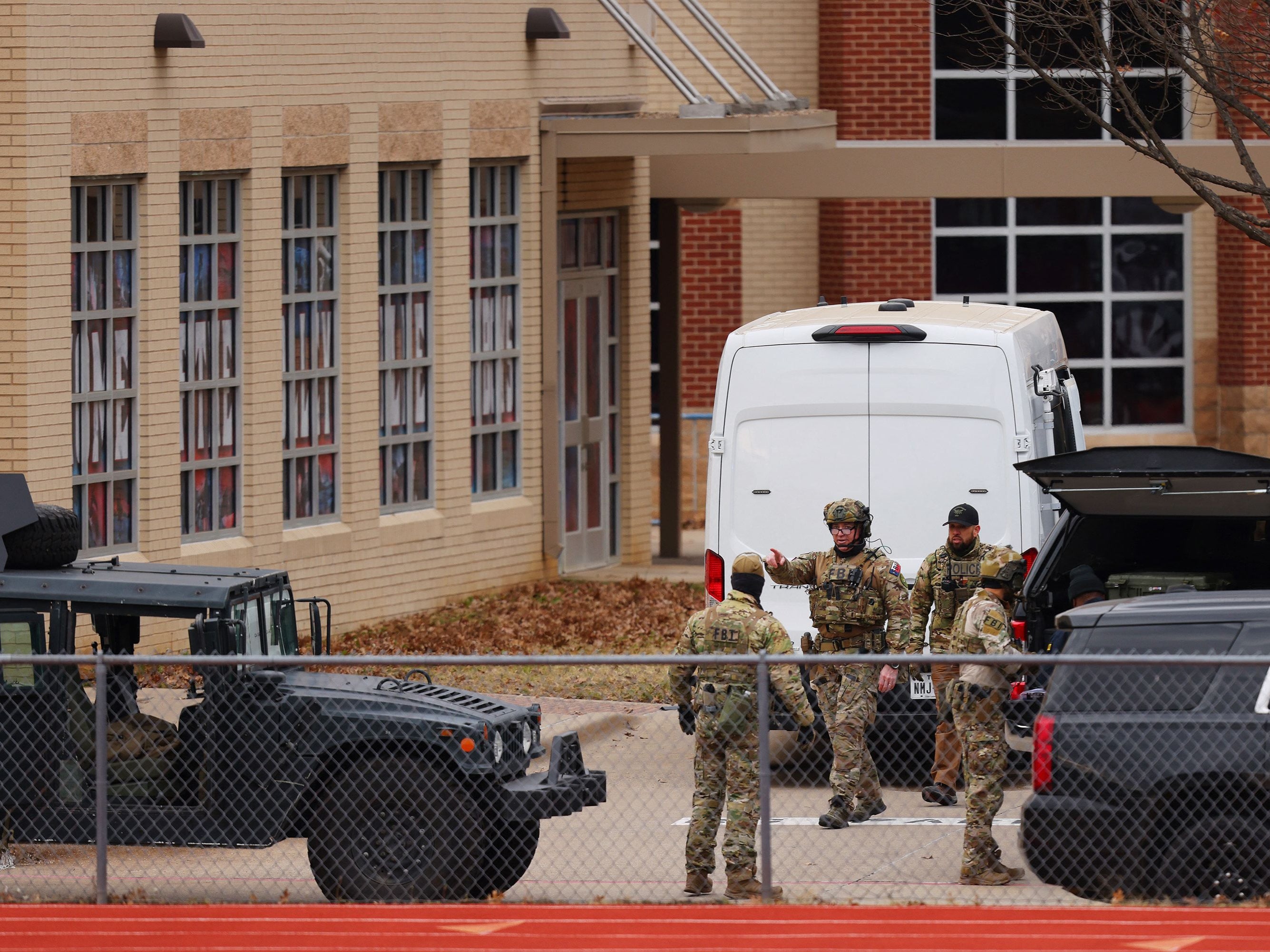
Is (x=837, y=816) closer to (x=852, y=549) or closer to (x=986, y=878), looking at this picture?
(x=986, y=878)

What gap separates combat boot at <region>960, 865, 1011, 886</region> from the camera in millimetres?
9344

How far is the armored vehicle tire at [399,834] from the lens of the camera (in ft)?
29.8

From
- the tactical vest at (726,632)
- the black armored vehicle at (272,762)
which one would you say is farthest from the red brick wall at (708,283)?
the black armored vehicle at (272,762)

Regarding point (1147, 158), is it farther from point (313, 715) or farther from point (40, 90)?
point (313, 715)

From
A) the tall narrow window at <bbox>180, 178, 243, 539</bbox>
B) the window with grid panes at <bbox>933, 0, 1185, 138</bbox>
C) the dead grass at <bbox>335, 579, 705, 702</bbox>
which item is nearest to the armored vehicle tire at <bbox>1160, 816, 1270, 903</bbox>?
the dead grass at <bbox>335, 579, 705, 702</bbox>

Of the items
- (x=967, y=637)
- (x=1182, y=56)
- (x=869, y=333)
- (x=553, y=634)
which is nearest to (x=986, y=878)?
(x=967, y=637)

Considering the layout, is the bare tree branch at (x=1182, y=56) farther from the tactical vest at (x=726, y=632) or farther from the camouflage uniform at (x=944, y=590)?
the tactical vest at (x=726, y=632)

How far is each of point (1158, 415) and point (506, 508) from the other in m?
9.99

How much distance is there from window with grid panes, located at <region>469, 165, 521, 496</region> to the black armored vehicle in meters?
9.11

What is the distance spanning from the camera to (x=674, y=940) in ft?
27.8

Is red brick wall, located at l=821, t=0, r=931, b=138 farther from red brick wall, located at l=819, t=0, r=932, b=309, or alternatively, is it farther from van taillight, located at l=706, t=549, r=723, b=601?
van taillight, located at l=706, t=549, r=723, b=601

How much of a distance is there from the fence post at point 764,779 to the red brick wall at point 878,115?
1602 cm

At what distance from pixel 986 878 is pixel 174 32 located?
878cm

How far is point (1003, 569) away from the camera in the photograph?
10609mm
